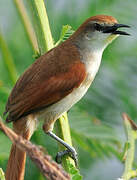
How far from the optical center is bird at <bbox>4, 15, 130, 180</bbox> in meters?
2.45

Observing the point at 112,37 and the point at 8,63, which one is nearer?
the point at 112,37

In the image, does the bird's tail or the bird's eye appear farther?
the bird's eye

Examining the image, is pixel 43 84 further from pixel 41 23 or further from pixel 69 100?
pixel 41 23

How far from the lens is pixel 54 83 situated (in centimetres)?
251

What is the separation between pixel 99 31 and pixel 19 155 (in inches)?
36.6

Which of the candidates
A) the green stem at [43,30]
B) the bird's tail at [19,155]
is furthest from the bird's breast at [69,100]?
the green stem at [43,30]

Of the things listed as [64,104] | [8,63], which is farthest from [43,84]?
[8,63]

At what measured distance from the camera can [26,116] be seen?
256cm

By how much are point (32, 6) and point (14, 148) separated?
82 centimetres

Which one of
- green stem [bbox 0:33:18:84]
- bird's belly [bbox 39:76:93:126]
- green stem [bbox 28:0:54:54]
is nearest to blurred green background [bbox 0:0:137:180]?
green stem [bbox 0:33:18:84]

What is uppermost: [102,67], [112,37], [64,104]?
[112,37]

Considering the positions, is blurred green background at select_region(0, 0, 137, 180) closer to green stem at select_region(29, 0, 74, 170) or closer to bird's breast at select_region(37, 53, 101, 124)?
bird's breast at select_region(37, 53, 101, 124)

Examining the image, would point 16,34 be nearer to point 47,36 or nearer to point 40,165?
point 47,36

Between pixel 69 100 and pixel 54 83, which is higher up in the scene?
pixel 54 83
